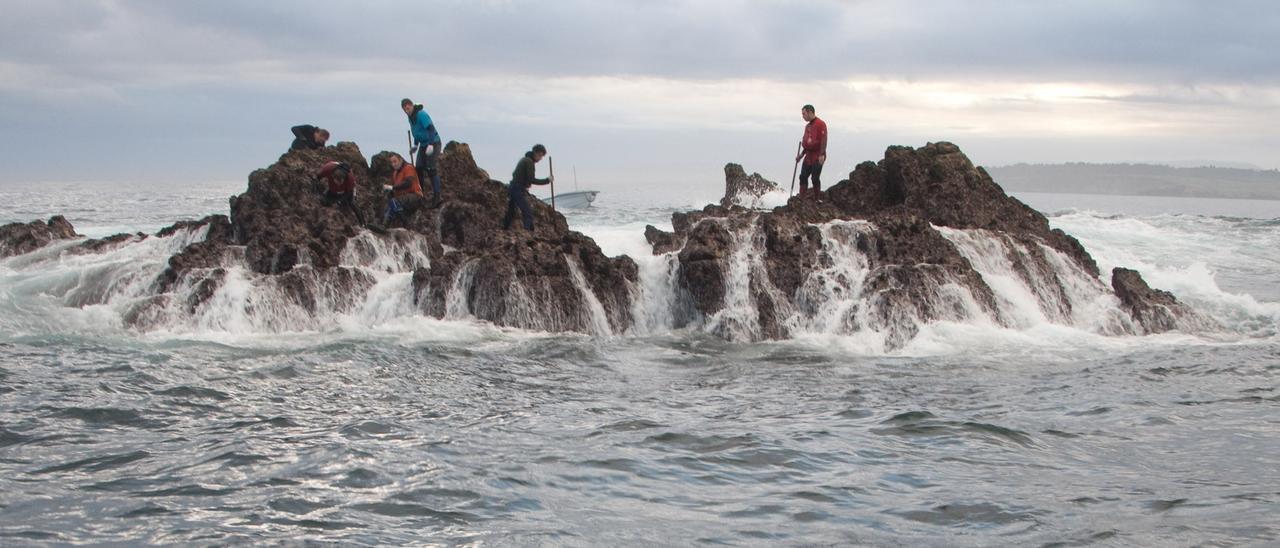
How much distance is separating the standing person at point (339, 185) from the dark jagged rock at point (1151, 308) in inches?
471

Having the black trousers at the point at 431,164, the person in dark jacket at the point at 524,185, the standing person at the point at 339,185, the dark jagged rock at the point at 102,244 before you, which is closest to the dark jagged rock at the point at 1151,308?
the person in dark jacket at the point at 524,185

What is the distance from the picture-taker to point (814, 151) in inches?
744

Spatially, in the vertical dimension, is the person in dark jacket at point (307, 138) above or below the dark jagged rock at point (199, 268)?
above

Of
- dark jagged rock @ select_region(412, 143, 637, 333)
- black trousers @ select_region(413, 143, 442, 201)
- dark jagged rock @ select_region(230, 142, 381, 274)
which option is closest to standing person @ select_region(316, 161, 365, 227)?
dark jagged rock @ select_region(230, 142, 381, 274)

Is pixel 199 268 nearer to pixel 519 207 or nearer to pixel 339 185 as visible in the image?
pixel 339 185

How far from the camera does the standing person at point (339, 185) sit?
17.9 meters

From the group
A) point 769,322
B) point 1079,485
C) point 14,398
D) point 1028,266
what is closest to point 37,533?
point 14,398

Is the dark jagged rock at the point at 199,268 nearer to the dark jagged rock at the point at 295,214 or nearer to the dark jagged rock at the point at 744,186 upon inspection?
the dark jagged rock at the point at 295,214

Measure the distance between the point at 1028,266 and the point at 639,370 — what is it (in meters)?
7.56

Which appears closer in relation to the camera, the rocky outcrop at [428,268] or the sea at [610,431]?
the sea at [610,431]

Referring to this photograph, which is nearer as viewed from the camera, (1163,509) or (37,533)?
(37,533)

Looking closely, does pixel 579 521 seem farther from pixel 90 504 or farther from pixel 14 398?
pixel 14 398

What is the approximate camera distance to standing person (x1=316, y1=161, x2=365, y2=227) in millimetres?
17891

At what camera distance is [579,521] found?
6.90m
